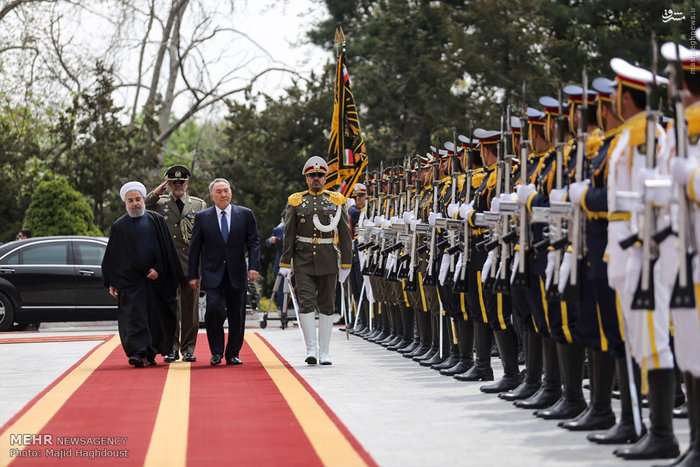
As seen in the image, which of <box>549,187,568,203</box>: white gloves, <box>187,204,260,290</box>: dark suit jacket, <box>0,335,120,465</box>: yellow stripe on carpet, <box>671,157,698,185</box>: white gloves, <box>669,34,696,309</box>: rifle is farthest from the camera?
<box>187,204,260,290</box>: dark suit jacket

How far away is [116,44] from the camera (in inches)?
1722

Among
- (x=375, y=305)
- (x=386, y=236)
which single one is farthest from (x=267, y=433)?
(x=375, y=305)

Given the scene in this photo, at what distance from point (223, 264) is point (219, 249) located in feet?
0.53

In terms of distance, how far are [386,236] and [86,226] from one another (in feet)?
49.8

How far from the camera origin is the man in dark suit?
50.7 ft

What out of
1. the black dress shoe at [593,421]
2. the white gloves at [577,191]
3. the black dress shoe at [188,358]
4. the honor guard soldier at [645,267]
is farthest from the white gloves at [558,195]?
the black dress shoe at [188,358]

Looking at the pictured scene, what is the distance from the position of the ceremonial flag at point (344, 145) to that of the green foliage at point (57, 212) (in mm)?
9980

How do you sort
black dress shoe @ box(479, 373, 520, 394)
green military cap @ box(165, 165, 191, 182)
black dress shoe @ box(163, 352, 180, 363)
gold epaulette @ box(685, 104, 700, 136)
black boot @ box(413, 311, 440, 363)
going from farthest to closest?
green military cap @ box(165, 165, 191, 182)
black dress shoe @ box(163, 352, 180, 363)
black boot @ box(413, 311, 440, 363)
black dress shoe @ box(479, 373, 520, 394)
gold epaulette @ box(685, 104, 700, 136)

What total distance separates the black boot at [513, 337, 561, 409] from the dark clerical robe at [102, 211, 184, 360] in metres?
5.52

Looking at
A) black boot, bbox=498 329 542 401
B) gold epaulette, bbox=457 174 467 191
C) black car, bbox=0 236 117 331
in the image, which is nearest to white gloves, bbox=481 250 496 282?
black boot, bbox=498 329 542 401

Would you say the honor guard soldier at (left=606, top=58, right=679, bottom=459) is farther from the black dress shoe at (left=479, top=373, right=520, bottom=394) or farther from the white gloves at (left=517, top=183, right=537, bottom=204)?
the black dress shoe at (left=479, top=373, right=520, bottom=394)

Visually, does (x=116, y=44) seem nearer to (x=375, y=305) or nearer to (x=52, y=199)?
(x=52, y=199)

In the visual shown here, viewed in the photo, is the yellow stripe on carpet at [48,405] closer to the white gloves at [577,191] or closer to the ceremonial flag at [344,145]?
the white gloves at [577,191]

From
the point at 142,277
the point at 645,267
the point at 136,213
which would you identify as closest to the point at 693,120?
the point at 645,267
